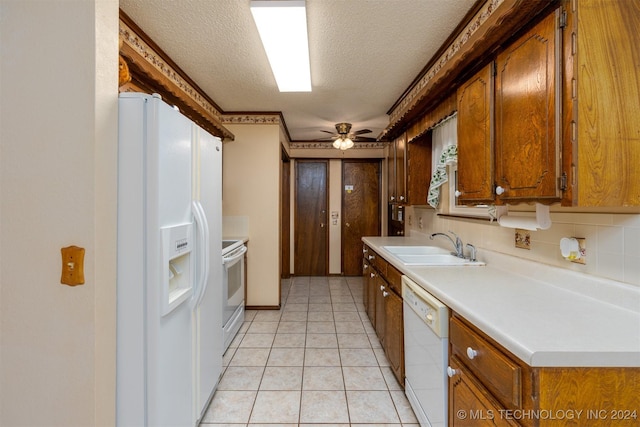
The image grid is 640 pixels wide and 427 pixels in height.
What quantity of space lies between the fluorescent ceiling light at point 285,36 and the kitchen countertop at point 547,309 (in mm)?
1660

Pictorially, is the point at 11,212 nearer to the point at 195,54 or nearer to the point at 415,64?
the point at 195,54

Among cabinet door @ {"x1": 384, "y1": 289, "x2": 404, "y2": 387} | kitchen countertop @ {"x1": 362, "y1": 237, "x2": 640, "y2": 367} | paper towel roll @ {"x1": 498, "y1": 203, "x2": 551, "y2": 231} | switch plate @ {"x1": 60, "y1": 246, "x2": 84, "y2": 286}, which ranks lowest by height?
cabinet door @ {"x1": 384, "y1": 289, "x2": 404, "y2": 387}

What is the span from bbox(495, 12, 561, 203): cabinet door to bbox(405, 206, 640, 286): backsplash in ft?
0.95

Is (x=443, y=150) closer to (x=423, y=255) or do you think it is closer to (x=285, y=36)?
(x=423, y=255)

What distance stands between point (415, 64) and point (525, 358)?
7.50 feet

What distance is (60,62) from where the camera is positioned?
1.00 metres

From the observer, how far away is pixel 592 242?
1205 mm

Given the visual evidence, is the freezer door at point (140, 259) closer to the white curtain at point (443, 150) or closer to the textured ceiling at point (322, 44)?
the textured ceiling at point (322, 44)

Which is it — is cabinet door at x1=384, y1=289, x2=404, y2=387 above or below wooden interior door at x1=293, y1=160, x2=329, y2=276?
below

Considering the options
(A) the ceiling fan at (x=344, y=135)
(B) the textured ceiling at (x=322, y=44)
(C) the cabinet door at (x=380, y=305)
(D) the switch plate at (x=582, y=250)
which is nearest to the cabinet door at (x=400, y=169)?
(B) the textured ceiling at (x=322, y=44)

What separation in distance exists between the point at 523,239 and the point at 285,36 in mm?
1918

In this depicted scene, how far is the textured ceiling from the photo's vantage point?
66.8 inches

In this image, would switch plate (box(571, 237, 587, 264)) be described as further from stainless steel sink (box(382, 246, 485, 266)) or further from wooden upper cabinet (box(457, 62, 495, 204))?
stainless steel sink (box(382, 246, 485, 266))

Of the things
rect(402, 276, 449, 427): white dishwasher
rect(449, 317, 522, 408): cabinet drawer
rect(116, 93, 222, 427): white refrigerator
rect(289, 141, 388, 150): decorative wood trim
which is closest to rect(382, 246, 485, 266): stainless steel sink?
rect(402, 276, 449, 427): white dishwasher
